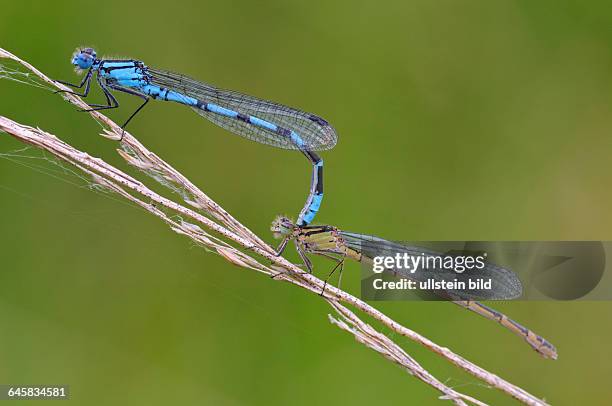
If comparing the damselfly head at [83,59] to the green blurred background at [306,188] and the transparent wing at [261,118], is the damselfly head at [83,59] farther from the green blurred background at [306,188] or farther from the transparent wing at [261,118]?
the green blurred background at [306,188]

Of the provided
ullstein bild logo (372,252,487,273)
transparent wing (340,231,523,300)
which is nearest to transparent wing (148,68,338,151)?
transparent wing (340,231,523,300)

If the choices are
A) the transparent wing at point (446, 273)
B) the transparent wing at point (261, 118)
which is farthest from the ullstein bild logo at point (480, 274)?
the transparent wing at point (261, 118)

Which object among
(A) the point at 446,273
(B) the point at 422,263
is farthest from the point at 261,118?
(A) the point at 446,273

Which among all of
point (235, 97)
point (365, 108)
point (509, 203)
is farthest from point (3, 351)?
point (509, 203)

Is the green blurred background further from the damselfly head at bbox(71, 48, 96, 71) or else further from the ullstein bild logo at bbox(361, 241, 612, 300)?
the damselfly head at bbox(71, 48, 96, 71)

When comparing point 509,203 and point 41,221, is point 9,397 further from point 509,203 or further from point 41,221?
point 509,203

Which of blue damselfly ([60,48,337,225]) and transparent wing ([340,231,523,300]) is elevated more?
blue damselfly ([60,48,337,225])

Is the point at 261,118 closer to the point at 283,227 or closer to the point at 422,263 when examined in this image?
the point at 283,227
